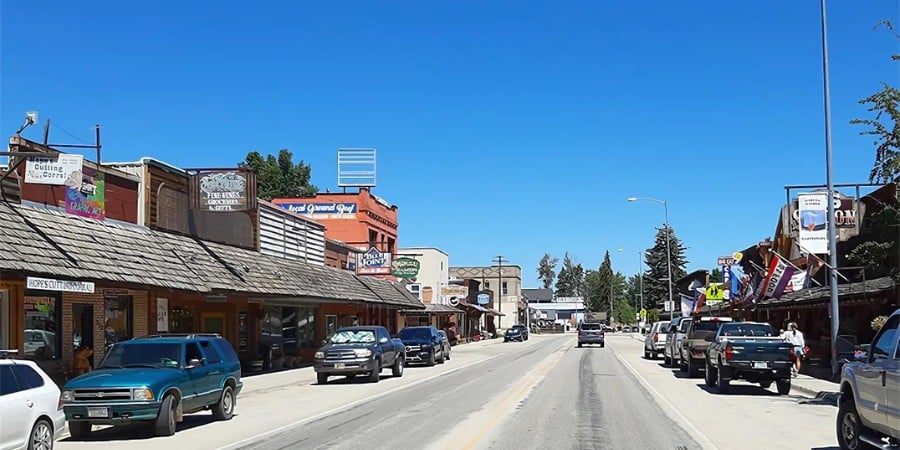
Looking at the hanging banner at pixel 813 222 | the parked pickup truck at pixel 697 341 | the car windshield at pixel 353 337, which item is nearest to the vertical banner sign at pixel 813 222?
the hanging banner at pixel 813 222

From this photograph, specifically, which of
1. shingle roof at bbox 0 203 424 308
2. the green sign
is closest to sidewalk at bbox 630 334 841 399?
shingle roof at bbox 0 203 424 308

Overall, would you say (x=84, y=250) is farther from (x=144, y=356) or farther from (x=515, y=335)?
(x=515, y=335)

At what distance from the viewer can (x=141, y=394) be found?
14.5 metres

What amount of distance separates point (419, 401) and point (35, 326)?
8.95m

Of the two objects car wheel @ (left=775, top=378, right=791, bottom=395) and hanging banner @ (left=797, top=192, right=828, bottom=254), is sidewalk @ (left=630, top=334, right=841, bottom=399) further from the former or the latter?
hanging banner @ (left=797, top=192, right=828, bottom=254)

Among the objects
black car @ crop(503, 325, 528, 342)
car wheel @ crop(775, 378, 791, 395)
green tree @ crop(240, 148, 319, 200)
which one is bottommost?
black car @ crop(503, 325, 528, 342)

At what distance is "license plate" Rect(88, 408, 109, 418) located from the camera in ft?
47.0

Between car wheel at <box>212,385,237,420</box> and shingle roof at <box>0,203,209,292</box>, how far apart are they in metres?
4.34

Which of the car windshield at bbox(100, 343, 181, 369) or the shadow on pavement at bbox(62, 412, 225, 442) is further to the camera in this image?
the car windshield at bbox(100, 343, 181, 369)

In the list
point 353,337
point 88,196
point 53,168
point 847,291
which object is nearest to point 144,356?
point 53,168

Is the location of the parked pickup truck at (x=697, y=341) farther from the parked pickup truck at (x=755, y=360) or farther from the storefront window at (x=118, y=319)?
the storefront window at (x=118, y=319)

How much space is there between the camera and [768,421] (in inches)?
651

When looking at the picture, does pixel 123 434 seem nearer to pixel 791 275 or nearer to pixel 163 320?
pixel 163 320

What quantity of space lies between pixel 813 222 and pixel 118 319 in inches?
742
